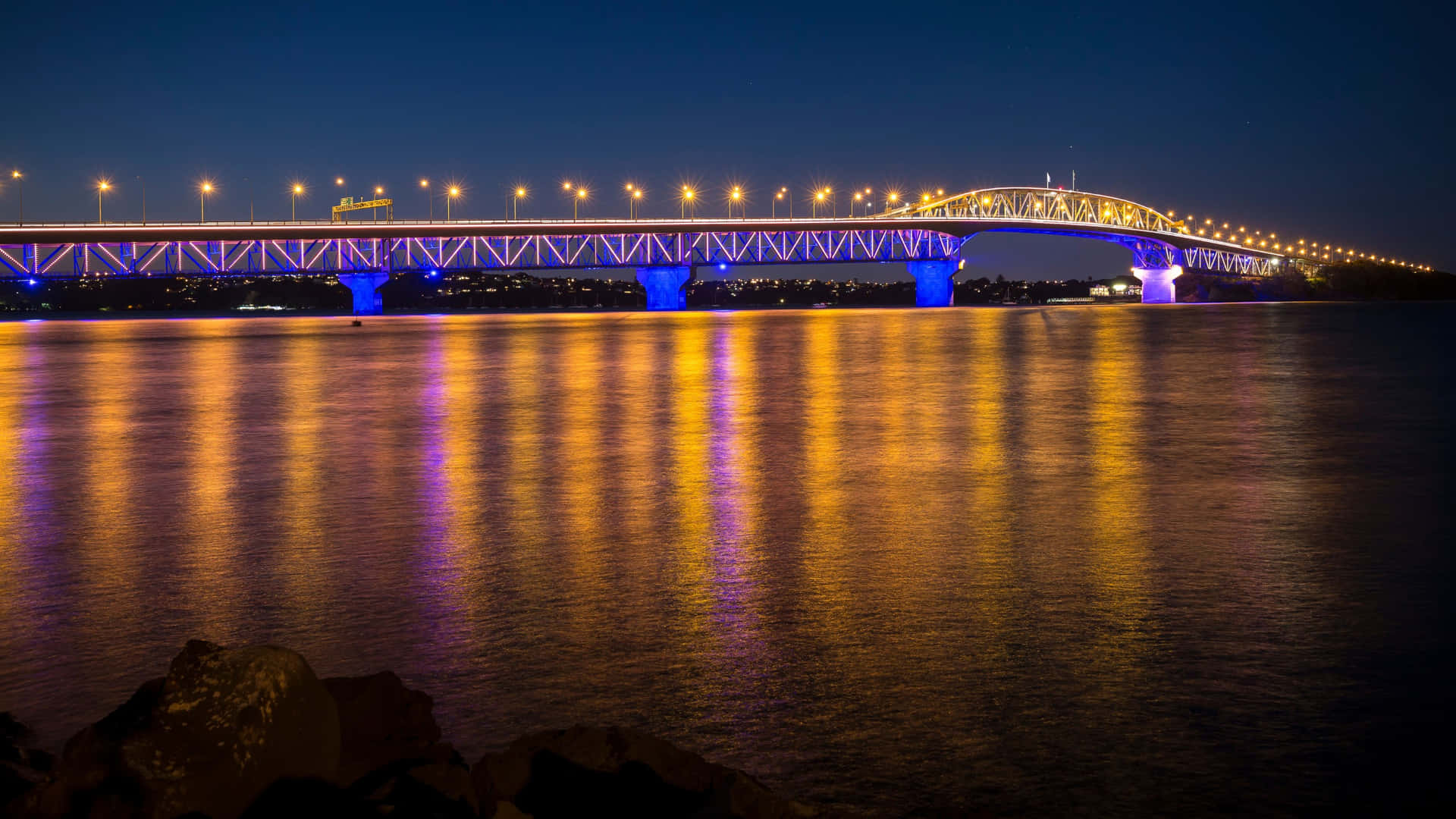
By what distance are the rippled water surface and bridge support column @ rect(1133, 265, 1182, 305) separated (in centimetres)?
17401

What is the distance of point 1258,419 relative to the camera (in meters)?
17.3

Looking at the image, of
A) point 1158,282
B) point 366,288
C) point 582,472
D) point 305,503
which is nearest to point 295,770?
point 305,503

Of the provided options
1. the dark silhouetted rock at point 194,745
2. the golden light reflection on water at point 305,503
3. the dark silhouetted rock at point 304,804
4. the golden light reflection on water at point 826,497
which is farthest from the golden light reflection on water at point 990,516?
the golden light reflection on water at point 305,503

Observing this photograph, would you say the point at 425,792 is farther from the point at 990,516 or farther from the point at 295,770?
the point at 990,516

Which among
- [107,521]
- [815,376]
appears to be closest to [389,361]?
[815,376]

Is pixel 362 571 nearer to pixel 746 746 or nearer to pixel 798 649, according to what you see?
pixel 798 649

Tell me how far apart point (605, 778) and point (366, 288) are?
142 m

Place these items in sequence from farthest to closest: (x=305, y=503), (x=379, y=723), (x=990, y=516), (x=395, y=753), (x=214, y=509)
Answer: (x=305, y=503) → (x=214, y=509) → (x=990, y=516) → (x=379, y=723) → (x=395, y=753)

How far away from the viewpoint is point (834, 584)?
281 inches

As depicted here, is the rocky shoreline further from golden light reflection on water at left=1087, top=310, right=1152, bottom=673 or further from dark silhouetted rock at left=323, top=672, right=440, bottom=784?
golden light reflection on water at left=1087, top=310, right=1152, bottom=673

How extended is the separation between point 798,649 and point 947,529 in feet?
10.9

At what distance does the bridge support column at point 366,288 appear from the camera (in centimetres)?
13750

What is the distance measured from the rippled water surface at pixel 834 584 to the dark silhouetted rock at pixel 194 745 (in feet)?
3.90

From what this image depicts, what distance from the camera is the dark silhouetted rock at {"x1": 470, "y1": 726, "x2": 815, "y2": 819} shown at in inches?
152
